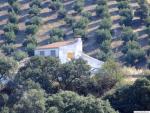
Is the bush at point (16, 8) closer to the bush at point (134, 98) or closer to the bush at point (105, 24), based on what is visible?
the bush at point (105, 24)

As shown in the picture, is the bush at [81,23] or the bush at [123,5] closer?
the bush at [81,23]

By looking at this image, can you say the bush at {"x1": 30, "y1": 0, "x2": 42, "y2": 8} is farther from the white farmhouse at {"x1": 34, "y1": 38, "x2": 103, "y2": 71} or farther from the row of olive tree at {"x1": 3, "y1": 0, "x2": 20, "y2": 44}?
the white farmhouse at {"x1": 34, "y1": 38, "x2": 103, "y2": 71}

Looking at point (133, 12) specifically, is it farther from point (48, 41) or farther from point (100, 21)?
point (48, 41)

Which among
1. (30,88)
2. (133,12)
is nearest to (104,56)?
(133,12)

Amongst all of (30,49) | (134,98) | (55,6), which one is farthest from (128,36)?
(134,98)

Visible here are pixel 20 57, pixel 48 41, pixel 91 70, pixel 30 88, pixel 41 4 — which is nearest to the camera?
pixel 30 88

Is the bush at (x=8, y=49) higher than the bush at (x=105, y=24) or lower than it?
lower

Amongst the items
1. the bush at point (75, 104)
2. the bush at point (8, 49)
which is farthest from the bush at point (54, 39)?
the bush at point (75, 104)

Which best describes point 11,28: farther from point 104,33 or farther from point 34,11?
point 104,33
